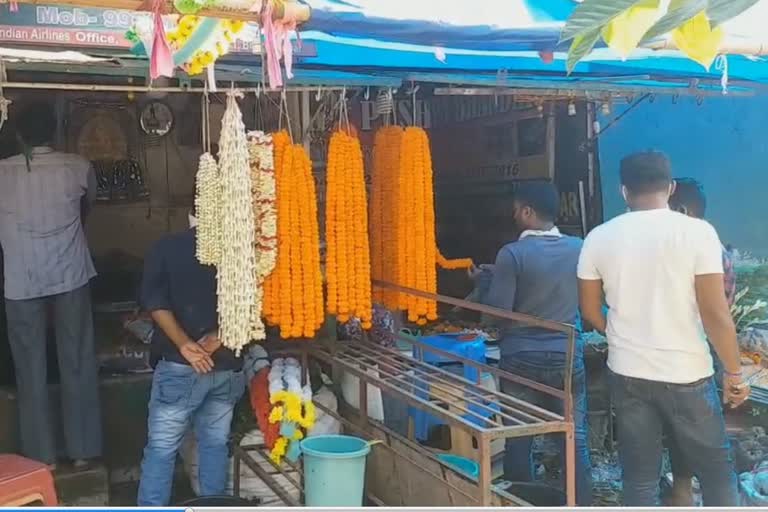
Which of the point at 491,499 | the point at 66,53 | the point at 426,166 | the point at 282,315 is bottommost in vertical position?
the point at 491,499

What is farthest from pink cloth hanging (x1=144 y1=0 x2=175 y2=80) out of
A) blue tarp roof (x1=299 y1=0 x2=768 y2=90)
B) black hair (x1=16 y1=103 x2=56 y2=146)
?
black hair (x1=16 y1=103 x2=56 y2=146)

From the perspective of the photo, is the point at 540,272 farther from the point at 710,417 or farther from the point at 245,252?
the point at 245,252

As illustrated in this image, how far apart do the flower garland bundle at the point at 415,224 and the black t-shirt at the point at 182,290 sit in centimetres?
88

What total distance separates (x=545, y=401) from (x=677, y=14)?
9.72ft

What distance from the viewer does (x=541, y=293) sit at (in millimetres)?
4031

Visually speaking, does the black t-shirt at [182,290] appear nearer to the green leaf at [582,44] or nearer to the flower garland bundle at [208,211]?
the flower garland bundle at [208,211]

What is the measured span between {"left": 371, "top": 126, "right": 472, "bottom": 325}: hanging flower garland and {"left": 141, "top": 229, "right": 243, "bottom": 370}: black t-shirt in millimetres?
868

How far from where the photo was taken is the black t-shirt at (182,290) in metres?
3.68

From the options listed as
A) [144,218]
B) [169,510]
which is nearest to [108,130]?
[144,218]

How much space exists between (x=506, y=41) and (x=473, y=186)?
12.6 feet

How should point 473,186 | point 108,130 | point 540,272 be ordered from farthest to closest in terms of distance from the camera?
point 473,186, point 108,130, point 540,272

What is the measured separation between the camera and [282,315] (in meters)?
3.50

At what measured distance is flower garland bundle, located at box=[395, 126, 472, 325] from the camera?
3.92m

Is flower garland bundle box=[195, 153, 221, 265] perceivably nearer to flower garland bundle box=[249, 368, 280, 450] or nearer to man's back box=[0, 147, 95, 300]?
flower garland bundle box=[249, 368, 280, 450]
